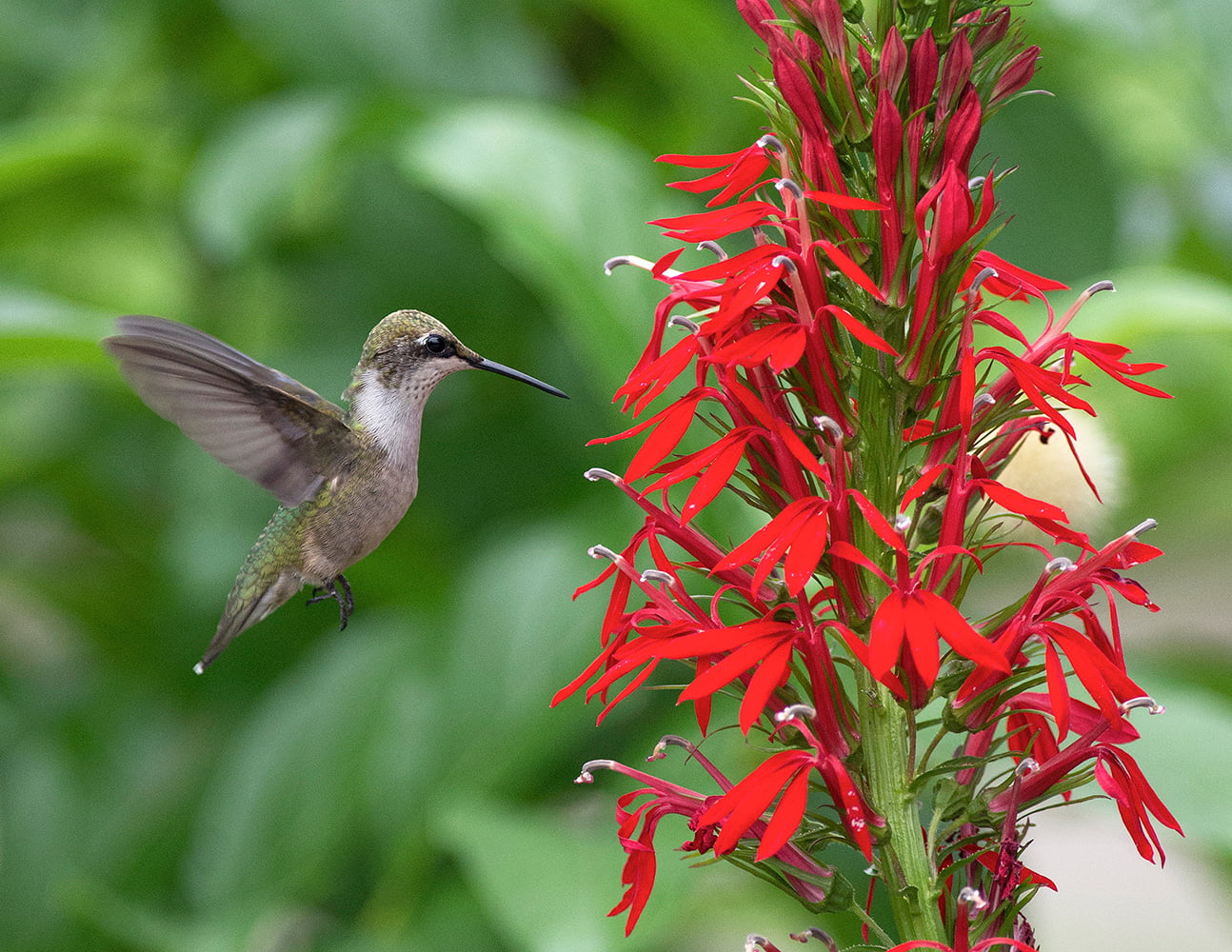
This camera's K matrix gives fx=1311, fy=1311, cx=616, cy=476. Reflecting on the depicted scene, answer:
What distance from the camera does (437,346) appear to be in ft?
1.85

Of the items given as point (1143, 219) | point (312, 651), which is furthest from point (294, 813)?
point (1143, 219)

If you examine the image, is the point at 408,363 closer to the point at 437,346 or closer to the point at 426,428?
the point at 437,346

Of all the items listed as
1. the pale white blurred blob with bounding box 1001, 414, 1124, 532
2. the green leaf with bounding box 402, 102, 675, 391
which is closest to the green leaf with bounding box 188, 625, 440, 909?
the green leaf with bounding box 402, 102, 675, 391

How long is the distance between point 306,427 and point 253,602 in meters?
0.10

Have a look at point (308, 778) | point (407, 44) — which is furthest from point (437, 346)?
point (407, 44)

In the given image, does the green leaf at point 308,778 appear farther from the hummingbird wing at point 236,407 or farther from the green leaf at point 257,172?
the hummingbird wing at point 236,407

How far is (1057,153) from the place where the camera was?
1365mm

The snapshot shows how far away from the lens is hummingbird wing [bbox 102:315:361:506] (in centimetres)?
58

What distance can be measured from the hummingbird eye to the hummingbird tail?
153mm

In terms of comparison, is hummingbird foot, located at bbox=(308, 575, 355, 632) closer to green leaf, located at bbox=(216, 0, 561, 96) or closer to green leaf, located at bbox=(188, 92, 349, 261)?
green leaf, located at bbox=(188, 92, 349, 261)

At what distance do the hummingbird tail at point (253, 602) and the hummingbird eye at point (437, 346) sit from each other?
153 millimetres

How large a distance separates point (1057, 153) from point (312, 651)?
0.97 metres

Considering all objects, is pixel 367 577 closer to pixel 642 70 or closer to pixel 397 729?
pixel 397 729

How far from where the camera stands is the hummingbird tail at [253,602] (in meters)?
0.64
